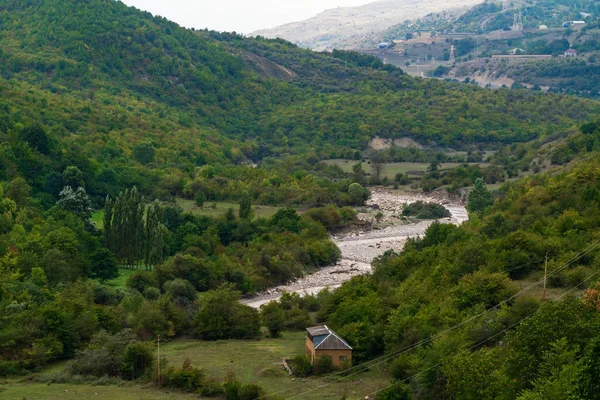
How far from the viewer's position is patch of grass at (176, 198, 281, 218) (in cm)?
8069

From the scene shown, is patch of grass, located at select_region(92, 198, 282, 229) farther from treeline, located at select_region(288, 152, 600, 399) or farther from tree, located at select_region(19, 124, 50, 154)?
treeline, located at select_region(288, 152, 600, 399)

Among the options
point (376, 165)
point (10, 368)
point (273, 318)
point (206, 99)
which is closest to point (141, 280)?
point (273, 318)

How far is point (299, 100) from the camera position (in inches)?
6176

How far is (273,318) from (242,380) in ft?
31.3

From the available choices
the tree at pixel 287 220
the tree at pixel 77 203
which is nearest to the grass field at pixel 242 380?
the tree at pixel 77 203

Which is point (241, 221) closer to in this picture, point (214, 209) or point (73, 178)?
point (214, 209)

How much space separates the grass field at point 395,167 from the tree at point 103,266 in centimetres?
4939

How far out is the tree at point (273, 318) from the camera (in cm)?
5112

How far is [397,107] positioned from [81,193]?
82.4m

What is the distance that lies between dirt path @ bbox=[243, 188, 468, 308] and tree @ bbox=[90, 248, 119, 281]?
24.5ft

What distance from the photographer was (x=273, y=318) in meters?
51.4

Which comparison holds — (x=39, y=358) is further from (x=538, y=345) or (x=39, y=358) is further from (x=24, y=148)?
(x=24, y=148)

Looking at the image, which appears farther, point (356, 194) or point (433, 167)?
point (433, 167)

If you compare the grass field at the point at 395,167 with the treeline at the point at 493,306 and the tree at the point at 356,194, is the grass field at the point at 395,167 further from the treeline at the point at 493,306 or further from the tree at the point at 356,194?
the treeline at the point at 493,306
